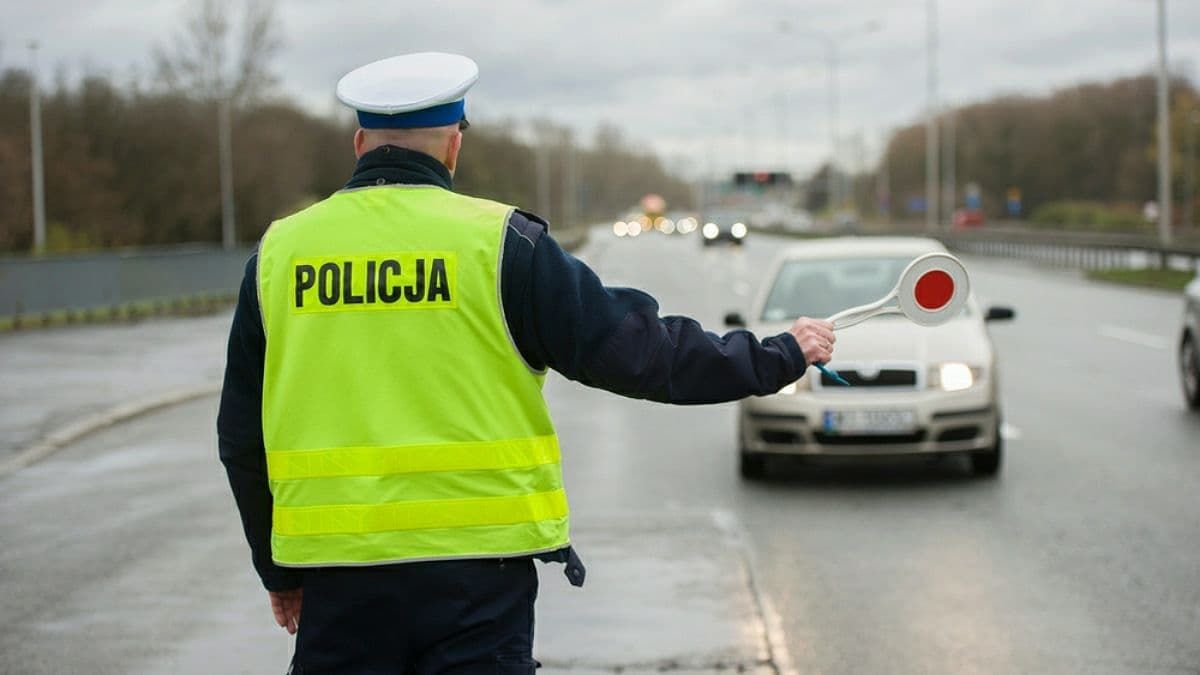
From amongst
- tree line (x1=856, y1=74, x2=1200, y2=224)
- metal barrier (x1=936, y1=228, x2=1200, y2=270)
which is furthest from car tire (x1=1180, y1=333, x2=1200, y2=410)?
tree line (x1=856, y1=74, x2=1200, y2=224)

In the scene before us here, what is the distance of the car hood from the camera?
428 inches

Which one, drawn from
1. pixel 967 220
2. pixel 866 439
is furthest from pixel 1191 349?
pixel 967 220

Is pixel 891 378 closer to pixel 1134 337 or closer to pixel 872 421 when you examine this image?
pixel 872 421

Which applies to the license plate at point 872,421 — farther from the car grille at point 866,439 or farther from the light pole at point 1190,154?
the light pole at point 1190,154

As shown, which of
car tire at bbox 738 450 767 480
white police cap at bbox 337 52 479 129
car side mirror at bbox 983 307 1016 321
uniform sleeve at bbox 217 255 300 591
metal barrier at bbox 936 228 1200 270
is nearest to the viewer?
Answer: white police cap at bbox 337 52 479 129

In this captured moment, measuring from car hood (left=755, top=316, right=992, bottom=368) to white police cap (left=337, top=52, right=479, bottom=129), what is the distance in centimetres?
748

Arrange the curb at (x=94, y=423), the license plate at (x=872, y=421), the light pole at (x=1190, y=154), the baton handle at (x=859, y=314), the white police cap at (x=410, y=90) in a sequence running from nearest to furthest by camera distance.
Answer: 1. the white police cap at (x=410, y=90)
2. the baton handle at (x=859, y=314)
3. the license plate at (x=872, y=421)
4. the curb at (x=94, y=423)
5. the light pole at (x=1190, y=154)

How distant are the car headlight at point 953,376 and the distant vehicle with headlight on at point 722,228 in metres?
74.1

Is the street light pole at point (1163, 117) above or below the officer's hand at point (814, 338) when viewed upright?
above

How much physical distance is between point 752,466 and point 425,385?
840 cm

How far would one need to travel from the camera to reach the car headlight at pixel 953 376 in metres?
10.8

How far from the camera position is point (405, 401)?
311 centimetres

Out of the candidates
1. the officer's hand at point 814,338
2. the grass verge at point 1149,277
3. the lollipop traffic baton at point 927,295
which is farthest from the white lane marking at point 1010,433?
the grass verge at point 1149,277

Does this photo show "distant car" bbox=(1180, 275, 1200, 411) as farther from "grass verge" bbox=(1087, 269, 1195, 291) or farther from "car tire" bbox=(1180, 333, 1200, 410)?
"grass verge" bbox=(1087, 269, 1195, 291)
